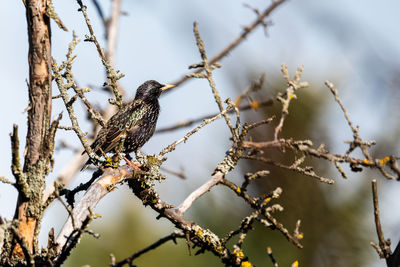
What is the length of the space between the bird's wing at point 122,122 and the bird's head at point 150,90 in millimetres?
326

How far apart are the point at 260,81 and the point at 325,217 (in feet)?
13.6

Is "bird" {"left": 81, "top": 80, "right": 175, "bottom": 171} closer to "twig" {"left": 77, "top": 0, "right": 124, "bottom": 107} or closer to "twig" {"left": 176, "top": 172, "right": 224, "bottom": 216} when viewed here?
"twig" {"left": 77, "top": 0, "right": 124, "bottom": 107}

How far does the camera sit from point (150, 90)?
6398 mm

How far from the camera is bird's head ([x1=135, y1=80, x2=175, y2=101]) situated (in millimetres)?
6352

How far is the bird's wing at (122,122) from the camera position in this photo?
5270 millimetres

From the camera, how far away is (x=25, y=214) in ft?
9.16

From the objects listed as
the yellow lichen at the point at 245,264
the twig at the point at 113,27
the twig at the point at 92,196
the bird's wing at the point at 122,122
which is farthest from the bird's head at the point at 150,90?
the yellow lichen at the point at 245,264

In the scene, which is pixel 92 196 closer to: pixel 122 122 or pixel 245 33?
pixel 122 122

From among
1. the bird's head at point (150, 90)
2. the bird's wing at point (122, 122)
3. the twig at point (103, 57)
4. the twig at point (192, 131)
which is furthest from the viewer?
the bird's head at point (150, 90)

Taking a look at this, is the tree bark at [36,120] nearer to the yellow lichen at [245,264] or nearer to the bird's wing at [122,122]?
the yellow lichen at [245,264]

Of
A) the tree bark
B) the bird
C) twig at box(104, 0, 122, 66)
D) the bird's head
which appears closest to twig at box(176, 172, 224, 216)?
the tree bark

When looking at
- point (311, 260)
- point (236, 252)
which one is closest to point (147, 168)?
point (236, 252)

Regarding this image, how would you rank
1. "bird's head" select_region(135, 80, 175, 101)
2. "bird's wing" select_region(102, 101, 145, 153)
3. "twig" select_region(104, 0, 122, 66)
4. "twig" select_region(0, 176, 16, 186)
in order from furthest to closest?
"twig" select_region(104, 0, 122, 66) < "bird's head" select_region(135, 80, 175, 101) < "bird's wing" select_region(102, 101, 145, 153) < "twig" select_region(0, 176, 16, 186)

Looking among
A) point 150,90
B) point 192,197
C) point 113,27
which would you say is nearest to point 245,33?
point 150,90
